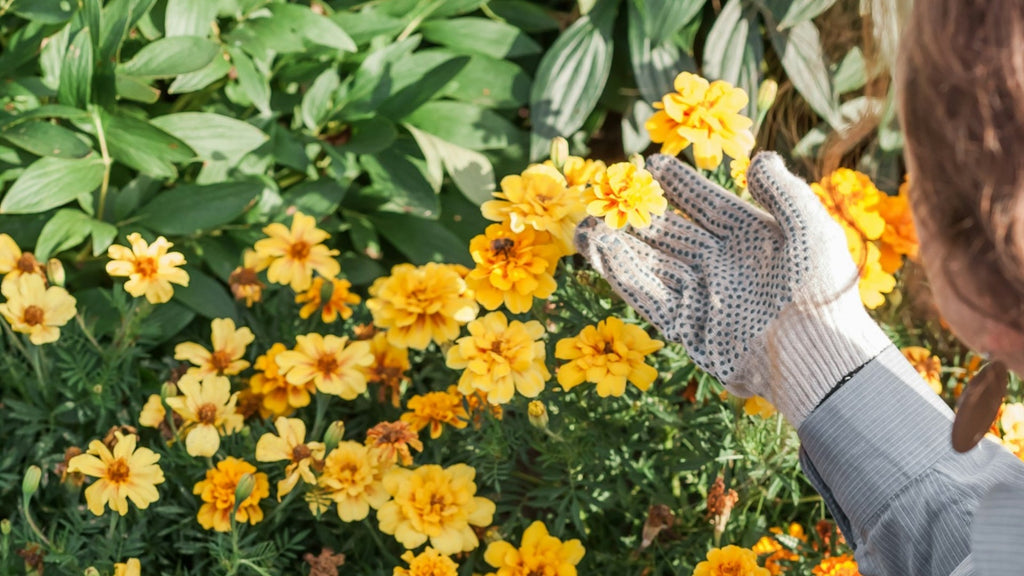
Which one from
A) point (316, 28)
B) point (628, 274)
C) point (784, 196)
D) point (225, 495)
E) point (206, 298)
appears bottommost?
point (206, 298)

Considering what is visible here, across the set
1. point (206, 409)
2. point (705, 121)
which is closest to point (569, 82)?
point (705, 121)

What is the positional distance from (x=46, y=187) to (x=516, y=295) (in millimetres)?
791

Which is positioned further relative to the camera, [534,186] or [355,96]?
[355,96]

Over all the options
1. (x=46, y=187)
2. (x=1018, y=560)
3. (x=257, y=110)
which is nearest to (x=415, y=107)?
(x=257, y=110)

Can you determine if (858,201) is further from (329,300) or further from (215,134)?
(215,134)

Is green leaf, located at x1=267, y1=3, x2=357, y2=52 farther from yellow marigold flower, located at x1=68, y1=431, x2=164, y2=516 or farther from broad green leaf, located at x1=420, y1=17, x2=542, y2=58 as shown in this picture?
yellow marigold flower, located at x1=68, y1=431, x2=164, y2=516

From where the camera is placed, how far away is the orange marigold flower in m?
1.16

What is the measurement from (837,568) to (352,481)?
1.79 feet

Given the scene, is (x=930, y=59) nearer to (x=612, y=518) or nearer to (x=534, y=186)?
(x=534, y=186)

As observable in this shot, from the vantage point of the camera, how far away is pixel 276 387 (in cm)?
142

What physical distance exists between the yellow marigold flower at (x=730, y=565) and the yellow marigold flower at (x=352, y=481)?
372 mm

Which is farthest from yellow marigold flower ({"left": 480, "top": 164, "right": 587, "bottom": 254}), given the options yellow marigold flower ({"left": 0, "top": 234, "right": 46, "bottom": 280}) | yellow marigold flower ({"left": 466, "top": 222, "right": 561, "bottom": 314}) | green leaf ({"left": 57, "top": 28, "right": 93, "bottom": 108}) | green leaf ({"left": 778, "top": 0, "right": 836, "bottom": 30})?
green leaf ({"left": 778, "top": 0, "right": 836, "bottom": 30})

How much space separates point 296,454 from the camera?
124cm

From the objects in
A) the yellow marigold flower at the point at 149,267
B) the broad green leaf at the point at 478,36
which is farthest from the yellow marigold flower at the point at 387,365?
the broad green leaf at the point at 478,36
